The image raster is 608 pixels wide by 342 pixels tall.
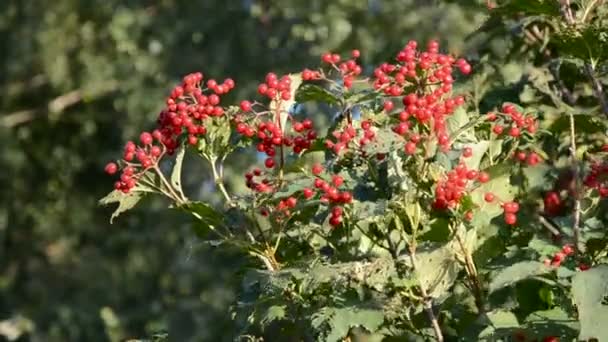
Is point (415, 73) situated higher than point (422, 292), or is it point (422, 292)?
point (415, 73)

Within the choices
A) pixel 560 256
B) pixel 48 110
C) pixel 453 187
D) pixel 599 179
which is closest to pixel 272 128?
pixel 453 187

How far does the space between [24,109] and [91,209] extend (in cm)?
127

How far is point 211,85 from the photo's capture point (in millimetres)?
2754

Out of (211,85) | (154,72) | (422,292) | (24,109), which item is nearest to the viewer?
(422,292)

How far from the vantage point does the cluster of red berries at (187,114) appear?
2.64 m

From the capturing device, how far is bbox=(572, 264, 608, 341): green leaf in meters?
2.26

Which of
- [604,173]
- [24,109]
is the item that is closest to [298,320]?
[604,173]

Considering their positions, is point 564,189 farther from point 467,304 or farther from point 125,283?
point 125,283

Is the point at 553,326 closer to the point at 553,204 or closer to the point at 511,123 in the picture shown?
the point at 511,123

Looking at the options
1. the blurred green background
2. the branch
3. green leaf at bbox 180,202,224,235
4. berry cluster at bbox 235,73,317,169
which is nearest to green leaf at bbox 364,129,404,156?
berry cluster at bbox 235,73,317,169

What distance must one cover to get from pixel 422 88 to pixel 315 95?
0.21 meters

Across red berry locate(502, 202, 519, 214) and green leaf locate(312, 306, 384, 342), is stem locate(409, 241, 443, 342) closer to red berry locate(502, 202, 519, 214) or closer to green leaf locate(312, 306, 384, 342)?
green leaf locate(312, 306, 384, 342)

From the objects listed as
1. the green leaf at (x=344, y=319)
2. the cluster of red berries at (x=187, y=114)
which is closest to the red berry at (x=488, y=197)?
the green leaf at (x=344, y=319)

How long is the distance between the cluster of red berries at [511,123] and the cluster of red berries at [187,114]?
0.55 metres
